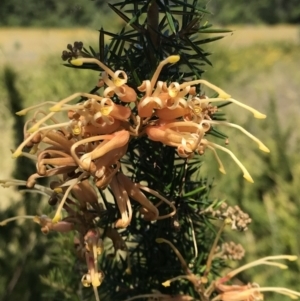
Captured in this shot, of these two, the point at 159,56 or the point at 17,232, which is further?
the point at 17,232

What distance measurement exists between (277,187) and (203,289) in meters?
0.74

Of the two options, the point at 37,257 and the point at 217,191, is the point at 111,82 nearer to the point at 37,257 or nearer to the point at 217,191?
the point at 37,257

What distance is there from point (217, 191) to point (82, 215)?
1.97ft

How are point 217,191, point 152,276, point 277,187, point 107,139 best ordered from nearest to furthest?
point 107,139, point 152,276, point 217,191, point 277,187

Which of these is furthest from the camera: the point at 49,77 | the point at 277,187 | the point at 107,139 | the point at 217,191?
the point at 49,77

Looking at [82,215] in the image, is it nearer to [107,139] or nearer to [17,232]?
[107,139]

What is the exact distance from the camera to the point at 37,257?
0.76 meters

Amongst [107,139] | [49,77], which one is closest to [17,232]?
Result: [107,139]

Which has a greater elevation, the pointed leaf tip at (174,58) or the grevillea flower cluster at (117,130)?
the pointed leaf tip at (174,58)

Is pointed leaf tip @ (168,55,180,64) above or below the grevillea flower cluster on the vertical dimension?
above

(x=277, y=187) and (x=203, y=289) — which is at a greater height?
(x=203, y=289)

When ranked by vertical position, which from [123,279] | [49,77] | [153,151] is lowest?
[49,77]

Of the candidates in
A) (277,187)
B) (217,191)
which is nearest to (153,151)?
(217,191)

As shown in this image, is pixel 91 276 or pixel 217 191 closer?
pixel 91 276
